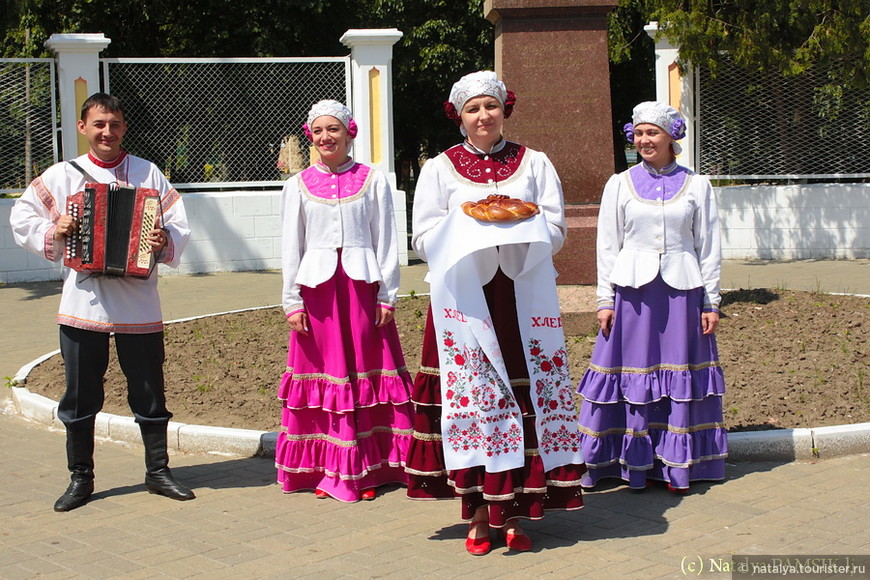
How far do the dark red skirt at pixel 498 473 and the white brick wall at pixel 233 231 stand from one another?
10.2 m

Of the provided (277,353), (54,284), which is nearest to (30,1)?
(54,284)

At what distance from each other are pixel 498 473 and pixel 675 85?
1170cm

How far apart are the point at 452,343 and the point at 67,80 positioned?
35.8 ft

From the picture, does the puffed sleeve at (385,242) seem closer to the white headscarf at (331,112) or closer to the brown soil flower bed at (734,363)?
the white headscarf at (331,112)

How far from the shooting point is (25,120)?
46.9ft

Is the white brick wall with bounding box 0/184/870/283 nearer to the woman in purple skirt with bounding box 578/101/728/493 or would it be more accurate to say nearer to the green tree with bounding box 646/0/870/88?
the green tree with bounding box 646/0/870/88

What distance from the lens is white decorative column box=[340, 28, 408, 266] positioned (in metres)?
15.2

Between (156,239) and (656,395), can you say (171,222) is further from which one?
(656,395)

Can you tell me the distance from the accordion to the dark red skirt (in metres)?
1.57

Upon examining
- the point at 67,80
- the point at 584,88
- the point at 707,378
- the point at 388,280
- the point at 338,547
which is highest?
the point at 67,80

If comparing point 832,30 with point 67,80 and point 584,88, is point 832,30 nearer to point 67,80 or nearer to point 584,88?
point 584,88

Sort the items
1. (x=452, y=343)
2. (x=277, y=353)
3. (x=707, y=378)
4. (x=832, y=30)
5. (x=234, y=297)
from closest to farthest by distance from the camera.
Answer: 1. (x=452, y=343)
2. (x=707, y=378)
3. (x=277, y=353)
4. (x=234, y=297)
5. (x=832, y=30)

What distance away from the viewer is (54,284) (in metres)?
14.5

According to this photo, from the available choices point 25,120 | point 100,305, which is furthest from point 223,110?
point 100,305
